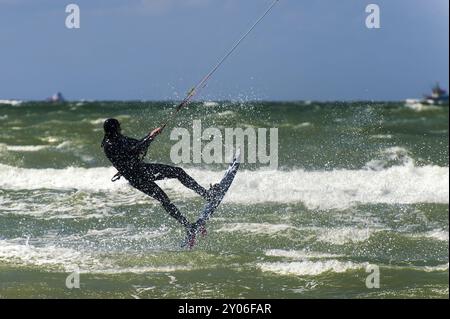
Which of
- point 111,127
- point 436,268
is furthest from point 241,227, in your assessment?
point 111,127

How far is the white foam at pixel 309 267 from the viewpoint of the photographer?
386 inches

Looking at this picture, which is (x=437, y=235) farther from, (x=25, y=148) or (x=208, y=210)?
(x=25, y=148)

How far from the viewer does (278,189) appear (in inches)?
655

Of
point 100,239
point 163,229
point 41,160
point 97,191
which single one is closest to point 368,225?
point 163,229

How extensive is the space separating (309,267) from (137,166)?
240cm

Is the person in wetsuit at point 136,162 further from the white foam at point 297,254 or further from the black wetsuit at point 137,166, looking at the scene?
the white foam at point 297,254

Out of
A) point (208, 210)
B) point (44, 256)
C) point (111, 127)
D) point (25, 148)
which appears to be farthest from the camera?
point (25, 148)

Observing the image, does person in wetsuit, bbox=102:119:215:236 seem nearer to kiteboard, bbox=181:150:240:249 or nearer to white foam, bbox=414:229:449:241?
kiteboard, bbox=181:150:240:249

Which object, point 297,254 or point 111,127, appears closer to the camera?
point 111,127

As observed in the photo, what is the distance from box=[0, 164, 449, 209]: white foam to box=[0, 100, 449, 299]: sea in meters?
0.04

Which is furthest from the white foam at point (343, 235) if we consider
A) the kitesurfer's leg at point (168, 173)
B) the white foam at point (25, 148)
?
the white foam at point (25, 148)

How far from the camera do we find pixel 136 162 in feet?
32.4

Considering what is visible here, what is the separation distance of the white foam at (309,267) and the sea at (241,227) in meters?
0.02

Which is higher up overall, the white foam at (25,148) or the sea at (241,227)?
the white foam at (25,148)
